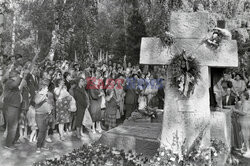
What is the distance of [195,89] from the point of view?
16.0 ft

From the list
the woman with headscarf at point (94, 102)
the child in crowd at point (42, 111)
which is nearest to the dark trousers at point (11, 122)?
the child in crowd at point (42, 111)

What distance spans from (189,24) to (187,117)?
1551 millimetres

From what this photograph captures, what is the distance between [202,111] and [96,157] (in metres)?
1.98

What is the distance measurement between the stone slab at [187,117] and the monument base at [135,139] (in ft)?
2.20

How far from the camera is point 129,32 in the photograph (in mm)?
23531

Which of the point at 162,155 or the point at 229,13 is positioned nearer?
the point at 162,155

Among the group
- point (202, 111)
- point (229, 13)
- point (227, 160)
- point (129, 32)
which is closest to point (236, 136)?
point (227, 160)

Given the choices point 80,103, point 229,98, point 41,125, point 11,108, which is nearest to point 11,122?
point 11,108

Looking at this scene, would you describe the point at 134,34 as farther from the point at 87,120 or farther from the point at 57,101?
the point at 57,101

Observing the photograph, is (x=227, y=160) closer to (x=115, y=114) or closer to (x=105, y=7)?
(x=115, y=114)

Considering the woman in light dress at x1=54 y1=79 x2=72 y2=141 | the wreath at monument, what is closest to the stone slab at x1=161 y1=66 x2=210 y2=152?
the wreath at monument

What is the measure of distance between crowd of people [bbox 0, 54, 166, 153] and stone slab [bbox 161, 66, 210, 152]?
351cm

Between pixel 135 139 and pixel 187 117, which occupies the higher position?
pixel 187 117

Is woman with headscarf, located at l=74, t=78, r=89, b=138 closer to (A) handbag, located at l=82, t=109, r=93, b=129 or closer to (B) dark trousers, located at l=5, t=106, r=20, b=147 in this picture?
(A) handbag, located at l=82, t=109, r=93, b=129
